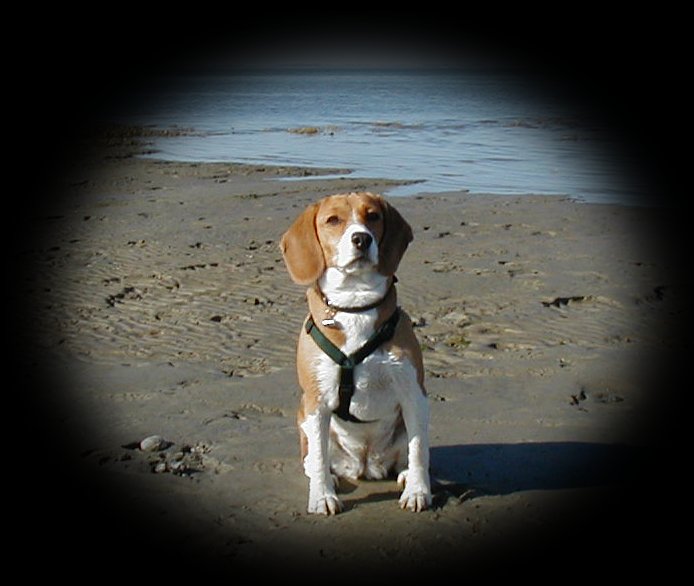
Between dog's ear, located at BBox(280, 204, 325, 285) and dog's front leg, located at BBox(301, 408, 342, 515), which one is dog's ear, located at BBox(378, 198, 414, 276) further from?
dog's front leg, located at BBox(301, 408, 342, 515)

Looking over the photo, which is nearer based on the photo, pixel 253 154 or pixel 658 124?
pixel 658 124

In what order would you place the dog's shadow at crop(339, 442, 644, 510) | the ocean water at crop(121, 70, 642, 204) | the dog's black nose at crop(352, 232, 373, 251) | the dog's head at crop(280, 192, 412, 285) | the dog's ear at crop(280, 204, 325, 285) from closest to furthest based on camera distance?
the dog's black nose at crop(352, 232, 373, 251), the dog's head at crop(280, 192, 412, 285), the dog's ear at crop(280, 204, 325, 285), the dog's shadow at crop(339, 442, 644, 510), the ocean water at crop(121, 70, 642, 204)

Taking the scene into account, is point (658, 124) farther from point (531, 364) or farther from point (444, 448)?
point (444, 448)

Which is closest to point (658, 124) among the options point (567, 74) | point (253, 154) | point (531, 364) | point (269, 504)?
point (567, 74)

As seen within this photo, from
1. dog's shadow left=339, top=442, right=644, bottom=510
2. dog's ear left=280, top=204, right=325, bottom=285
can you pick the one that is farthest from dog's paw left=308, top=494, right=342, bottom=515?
dog's ear left=280, top=204, right=325, bottom=285

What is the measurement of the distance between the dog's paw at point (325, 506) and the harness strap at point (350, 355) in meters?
0.51

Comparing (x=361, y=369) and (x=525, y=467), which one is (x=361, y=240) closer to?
(x=361, y=369)

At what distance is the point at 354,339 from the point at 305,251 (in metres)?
0.56

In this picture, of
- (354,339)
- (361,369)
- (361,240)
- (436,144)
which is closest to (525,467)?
(361,369)

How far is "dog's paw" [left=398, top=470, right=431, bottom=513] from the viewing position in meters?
4.31

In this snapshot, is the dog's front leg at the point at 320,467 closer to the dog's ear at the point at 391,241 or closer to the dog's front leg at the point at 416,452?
the dog's front leg at the point at 416,452

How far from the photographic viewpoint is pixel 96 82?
27.9 ft

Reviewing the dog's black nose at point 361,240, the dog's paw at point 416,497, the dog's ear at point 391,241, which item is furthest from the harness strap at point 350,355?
the dog's paw at point 416,497

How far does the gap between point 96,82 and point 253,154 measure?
1489 centimetres
